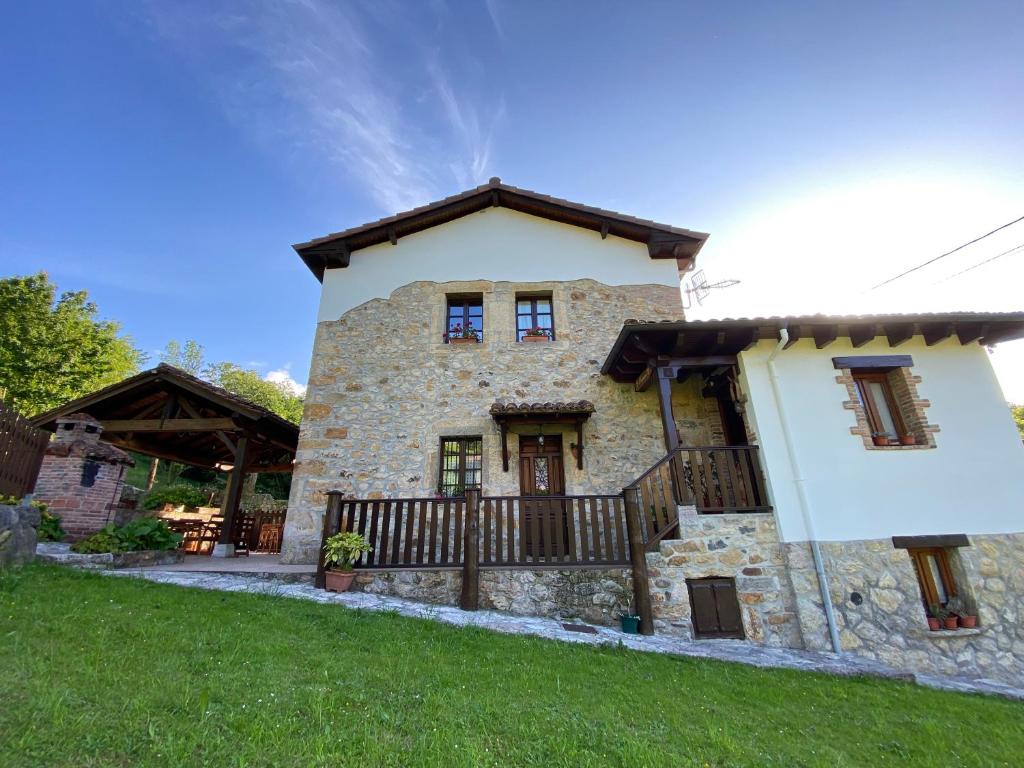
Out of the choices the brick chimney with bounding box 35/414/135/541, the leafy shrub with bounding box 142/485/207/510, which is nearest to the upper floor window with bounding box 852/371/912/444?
the brick chimney with bounding box 35/414/135/541

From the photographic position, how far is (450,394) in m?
8.70

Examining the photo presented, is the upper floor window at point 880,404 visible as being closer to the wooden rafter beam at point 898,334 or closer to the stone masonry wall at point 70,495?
the wooden rafter beam at point 898,334

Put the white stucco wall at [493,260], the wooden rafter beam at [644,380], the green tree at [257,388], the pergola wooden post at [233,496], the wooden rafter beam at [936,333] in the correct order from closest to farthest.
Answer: the wooden rafter beam at [936,333] < the wooden rafter beam at [644,380] < the pergola wooden post at [233,496] < the white stucco wall at [493,260] < the green tree at [257,388]

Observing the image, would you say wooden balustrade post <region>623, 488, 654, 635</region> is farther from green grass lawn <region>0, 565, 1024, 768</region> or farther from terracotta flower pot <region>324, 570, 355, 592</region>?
terracotta flower pot <region>324, 570, 355, 592</region>

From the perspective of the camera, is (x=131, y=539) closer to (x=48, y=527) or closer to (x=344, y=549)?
(x=48, y=527)

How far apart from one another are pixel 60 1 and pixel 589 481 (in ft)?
35.2

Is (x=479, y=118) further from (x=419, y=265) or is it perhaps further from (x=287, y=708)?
(x=287, y=708)

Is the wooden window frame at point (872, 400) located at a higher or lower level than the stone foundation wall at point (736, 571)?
higher

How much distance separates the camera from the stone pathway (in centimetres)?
481

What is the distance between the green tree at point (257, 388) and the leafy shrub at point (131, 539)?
21945mm

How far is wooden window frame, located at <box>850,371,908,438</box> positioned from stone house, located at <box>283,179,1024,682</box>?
34 millimetres

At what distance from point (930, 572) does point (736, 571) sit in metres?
2.76

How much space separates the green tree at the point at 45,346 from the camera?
56.0 ft

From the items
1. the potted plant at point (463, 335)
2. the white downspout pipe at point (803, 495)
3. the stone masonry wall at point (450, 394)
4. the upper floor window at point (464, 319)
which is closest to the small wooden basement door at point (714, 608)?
the white downspout pipe at point (803, 495)
